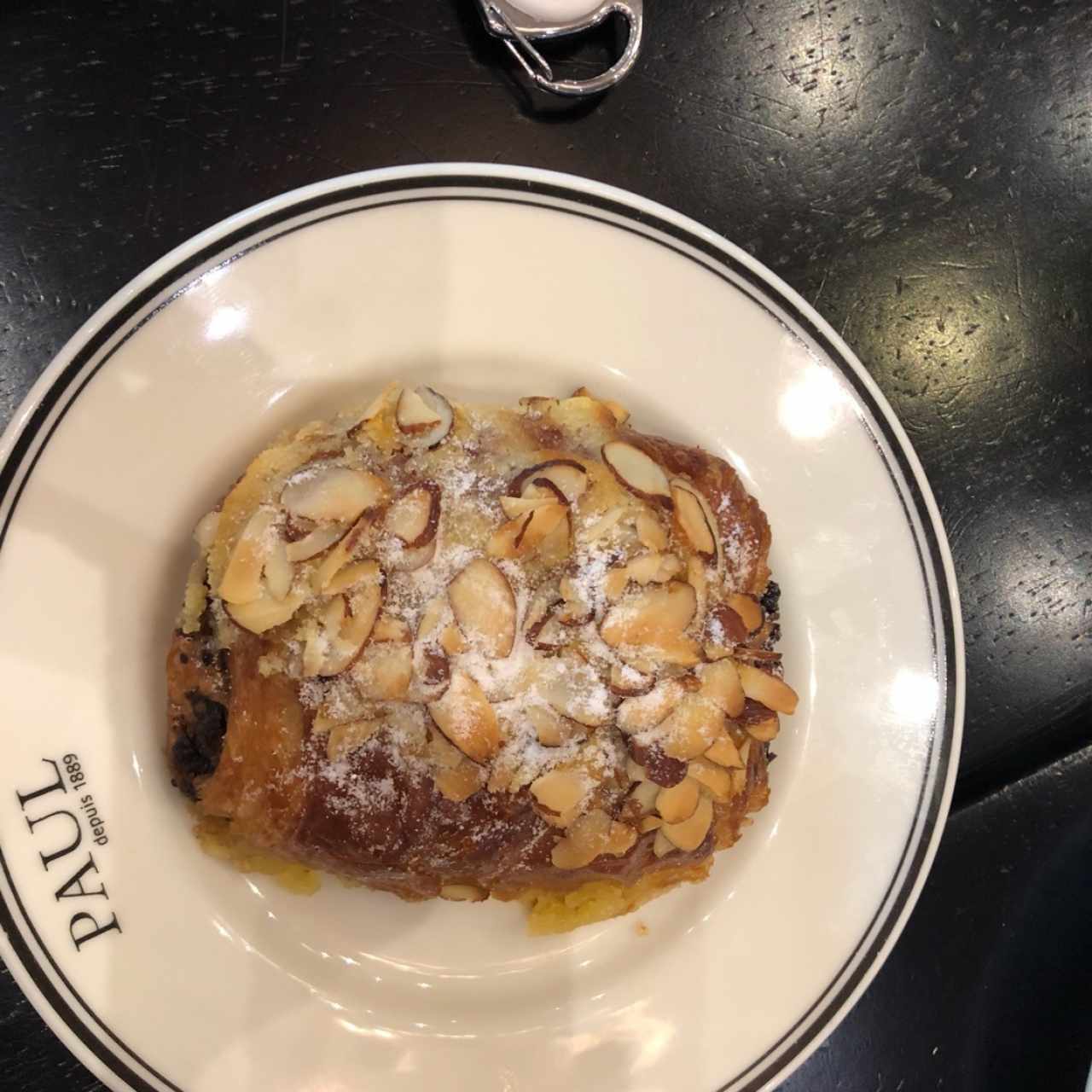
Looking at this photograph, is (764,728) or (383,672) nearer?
(383,672)

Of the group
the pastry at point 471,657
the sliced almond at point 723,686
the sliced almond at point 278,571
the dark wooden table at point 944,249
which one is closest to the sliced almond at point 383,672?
the pastry at point 471,657

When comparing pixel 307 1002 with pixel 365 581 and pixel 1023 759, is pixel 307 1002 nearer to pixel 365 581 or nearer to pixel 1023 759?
pixel 365 581

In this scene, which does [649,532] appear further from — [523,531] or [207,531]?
[207,531]

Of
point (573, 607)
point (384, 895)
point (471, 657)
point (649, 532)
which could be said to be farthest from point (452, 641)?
point (384, 895)

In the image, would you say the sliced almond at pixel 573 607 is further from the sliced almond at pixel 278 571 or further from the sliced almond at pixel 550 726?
the sliced almond at pixel 278 571

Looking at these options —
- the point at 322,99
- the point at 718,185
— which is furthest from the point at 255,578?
the point at 718,185
